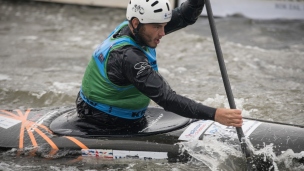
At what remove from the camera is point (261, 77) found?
7445mm

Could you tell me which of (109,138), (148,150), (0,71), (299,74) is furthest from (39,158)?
(299,74)

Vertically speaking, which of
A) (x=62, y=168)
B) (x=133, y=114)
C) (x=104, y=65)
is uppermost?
(x=104, y=65)

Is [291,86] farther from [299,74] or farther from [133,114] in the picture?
[133,114]

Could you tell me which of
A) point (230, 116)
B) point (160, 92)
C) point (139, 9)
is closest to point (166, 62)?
point (139, 9)

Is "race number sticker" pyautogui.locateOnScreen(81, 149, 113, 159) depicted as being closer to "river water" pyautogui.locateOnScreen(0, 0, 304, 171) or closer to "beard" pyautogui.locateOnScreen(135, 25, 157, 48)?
"river water" pyautogui.locateOnScreen(0, 0, 304, 171)

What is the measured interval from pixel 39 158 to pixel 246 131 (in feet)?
5.71

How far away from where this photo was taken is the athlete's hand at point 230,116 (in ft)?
13.0

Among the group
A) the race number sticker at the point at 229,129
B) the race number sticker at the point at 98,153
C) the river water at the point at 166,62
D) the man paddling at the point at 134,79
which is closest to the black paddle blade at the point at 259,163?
the river water at the point at 166,62

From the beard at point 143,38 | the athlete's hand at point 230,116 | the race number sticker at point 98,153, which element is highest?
the beard at point 143,38

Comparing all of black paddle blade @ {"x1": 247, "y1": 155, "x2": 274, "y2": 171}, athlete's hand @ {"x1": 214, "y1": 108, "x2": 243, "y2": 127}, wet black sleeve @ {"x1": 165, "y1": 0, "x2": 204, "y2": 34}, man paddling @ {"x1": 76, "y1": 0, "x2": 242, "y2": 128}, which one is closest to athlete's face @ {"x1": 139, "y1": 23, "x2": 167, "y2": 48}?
man paddling @ {"x1": 76, "y1": 0, "x2": 242, "y2": 128}

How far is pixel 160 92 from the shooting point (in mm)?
4066

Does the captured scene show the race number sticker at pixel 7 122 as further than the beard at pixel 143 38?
Yes

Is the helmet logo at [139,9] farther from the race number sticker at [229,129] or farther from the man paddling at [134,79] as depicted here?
the race number sticker at [229,129]

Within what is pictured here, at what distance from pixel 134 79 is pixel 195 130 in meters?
0.76
